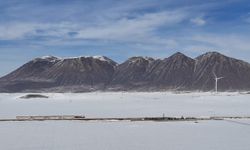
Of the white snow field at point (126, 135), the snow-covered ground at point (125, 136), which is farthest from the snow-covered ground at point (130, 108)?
the snow-covered ground at point (125, 136)

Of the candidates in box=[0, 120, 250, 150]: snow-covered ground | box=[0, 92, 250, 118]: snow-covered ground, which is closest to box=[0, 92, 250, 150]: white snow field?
box=[0, 120, 250, 150]: snow-covered ground

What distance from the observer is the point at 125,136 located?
27.0 metres

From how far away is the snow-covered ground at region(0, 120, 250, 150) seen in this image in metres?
22.4

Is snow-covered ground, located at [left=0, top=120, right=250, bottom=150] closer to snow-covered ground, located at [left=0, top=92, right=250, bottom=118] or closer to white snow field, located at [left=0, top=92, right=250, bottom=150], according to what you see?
white snow field, located at [left=0, top=92, right=250, bottom=150]

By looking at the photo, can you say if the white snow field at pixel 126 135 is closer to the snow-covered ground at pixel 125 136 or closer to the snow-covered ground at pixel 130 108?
the snow-covered ground at pixel 125 136

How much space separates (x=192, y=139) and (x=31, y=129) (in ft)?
36.2

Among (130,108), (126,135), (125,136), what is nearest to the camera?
(125,136)

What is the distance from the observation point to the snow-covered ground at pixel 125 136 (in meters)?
22.4

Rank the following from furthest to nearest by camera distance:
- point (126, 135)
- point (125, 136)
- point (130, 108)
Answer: point (130, 108), point (126, 135), point (125, 136)

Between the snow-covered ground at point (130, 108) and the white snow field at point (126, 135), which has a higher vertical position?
the snow-covered ground at point (130, 108)

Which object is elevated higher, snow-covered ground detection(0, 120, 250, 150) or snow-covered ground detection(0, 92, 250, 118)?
snow-covered ground detection(0, 92, 250, 118)

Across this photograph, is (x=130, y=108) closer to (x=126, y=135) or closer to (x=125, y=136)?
(x=126, y=135)

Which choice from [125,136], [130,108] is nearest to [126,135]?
[125,136]

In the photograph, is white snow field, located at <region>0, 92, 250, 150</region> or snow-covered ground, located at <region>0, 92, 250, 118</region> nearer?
white snow field, located at <region>0, 92, 250, 150</region>
